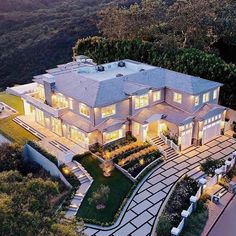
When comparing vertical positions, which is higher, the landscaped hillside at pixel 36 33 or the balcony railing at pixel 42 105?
the balcony railing at pixel 42 105

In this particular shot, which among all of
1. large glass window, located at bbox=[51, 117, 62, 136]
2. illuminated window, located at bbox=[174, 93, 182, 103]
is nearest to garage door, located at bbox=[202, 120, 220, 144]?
illuminated window, located at bbox=[174, 93, 182, 103]

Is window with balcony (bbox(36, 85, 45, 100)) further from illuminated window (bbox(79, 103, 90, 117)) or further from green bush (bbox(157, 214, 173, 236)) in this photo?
green bush (bbox(157, 214, 173, 236))

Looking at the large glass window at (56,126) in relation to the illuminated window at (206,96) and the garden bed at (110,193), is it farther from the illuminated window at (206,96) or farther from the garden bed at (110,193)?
the illuminated window at (206,96)

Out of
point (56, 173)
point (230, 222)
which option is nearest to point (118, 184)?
point (56, 173)

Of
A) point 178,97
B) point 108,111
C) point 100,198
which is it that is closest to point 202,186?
point 100,198

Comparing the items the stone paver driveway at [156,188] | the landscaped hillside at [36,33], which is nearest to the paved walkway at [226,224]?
the stone paver driveway at [156,188]

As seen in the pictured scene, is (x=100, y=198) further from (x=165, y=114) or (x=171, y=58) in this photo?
(x=171, y=58)

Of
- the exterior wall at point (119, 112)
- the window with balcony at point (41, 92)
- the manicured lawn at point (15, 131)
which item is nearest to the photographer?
the exterior wall at point (119, 112)
